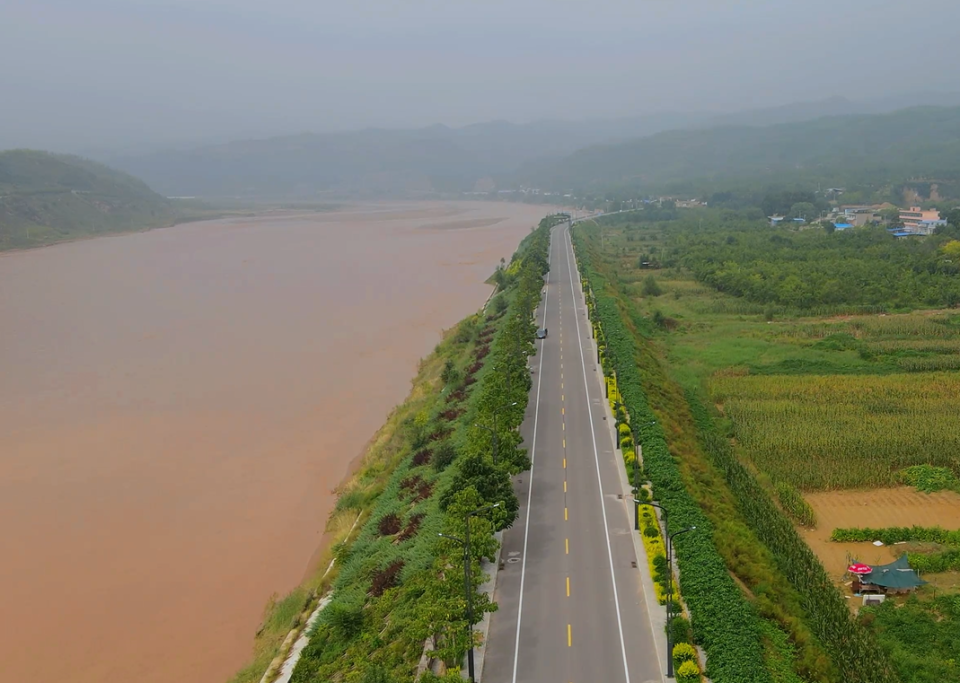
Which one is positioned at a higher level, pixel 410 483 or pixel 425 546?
pixel 425 546

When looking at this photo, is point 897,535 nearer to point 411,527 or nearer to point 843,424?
point 843,424

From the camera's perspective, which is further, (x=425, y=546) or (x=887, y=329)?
(x=887, y=329)

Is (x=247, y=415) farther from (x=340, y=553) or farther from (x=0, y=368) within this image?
(x=0, y=368)

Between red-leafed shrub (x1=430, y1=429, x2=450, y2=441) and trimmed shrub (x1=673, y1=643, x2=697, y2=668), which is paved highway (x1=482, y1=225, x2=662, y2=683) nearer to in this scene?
trimmed shrub (x1=673, y1=643, x2=697, y2=668)

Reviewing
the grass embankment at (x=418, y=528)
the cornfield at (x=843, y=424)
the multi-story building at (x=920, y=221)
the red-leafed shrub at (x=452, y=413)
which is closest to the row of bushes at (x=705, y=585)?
the grass embankment at (x=418, y=528)

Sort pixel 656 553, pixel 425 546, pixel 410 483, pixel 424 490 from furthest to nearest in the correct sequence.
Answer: pixel 410 483 → pixel 424 490 → pixel 425 546 → pixel 656 553

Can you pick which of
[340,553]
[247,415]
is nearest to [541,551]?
[340,553]

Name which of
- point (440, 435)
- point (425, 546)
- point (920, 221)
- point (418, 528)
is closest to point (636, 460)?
point (418, 528)
